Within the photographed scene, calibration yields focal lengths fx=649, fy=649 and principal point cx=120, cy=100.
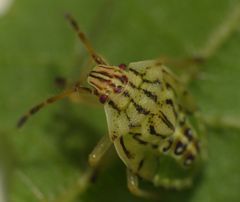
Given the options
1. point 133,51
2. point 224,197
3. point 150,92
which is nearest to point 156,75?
point 150,92

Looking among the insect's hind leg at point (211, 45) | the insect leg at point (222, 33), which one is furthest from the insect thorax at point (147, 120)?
the insect leg at point (222, 33)

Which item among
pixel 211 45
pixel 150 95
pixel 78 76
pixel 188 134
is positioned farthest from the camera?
pixel 211 45

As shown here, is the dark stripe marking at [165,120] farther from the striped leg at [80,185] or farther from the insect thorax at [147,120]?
the striped leg at [80,185]

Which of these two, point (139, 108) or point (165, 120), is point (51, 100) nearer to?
point (139, 108)

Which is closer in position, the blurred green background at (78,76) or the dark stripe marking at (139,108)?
the dark stripe marking at (139,108)

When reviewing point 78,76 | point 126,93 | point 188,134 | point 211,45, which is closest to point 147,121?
point 126,93

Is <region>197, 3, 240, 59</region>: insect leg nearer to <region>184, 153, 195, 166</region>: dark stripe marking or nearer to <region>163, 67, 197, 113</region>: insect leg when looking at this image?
<region>163, 67, 197, 113</region>: insect leg
